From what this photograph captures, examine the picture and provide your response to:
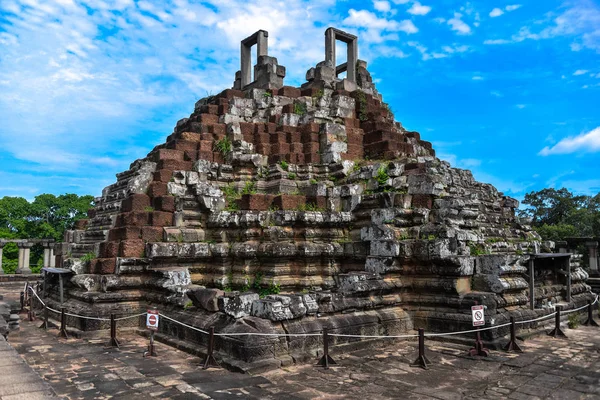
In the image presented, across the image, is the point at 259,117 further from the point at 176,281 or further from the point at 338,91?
the point at 176,281

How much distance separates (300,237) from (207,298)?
10.0 feet

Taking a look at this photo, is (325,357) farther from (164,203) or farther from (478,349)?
(164,203)

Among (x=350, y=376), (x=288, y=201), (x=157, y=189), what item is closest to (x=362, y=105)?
(x=288, y=201)

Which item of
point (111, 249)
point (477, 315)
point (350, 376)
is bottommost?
point (350, 376)

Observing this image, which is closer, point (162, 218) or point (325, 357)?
point (325, 357)

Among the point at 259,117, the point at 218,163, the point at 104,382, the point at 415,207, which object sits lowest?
the point at 104,382

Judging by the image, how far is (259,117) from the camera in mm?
14109

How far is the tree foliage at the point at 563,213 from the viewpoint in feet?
121

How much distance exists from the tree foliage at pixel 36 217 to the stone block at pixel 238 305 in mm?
40287

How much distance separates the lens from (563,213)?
147ft

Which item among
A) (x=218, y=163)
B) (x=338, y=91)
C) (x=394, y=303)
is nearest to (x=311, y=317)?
(x=394, y=303)

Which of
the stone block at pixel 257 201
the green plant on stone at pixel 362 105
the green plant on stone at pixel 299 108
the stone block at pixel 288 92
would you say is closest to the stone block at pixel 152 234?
the stone block at pixel 257 201

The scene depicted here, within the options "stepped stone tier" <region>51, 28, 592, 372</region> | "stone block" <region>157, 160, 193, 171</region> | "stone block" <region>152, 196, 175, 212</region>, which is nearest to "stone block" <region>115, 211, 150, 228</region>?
Answer: "stepped stone tier" <region>51, 28, 592, 372</region>

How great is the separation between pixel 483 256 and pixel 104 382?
7.38m
